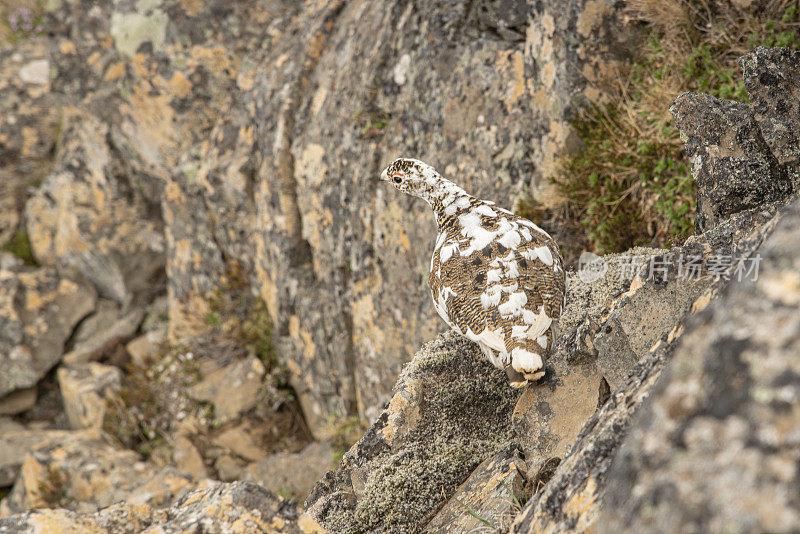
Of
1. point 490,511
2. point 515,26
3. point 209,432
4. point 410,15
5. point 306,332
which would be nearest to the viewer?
point 490,511

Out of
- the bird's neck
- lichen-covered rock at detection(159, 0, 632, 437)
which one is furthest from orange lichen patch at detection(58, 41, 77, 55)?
the bird's neck

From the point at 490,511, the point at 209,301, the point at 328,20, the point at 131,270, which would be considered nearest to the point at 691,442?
the point at 490,511

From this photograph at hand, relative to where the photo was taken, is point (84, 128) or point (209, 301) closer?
point (209, 301)

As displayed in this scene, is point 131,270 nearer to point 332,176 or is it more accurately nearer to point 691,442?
point 332,176

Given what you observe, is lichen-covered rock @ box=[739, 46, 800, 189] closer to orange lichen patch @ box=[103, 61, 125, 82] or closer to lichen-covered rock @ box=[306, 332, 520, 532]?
lichen-covered rock @ box=[306, 332, 520, 532]

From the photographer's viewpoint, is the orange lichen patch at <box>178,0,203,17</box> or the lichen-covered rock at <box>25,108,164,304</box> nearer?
the orange lichen patch at <box>178,0,203,17</box>

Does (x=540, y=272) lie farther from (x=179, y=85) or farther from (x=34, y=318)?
(x=34, y=318)

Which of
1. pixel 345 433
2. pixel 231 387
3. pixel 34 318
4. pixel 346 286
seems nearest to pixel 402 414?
pixel 346 286
